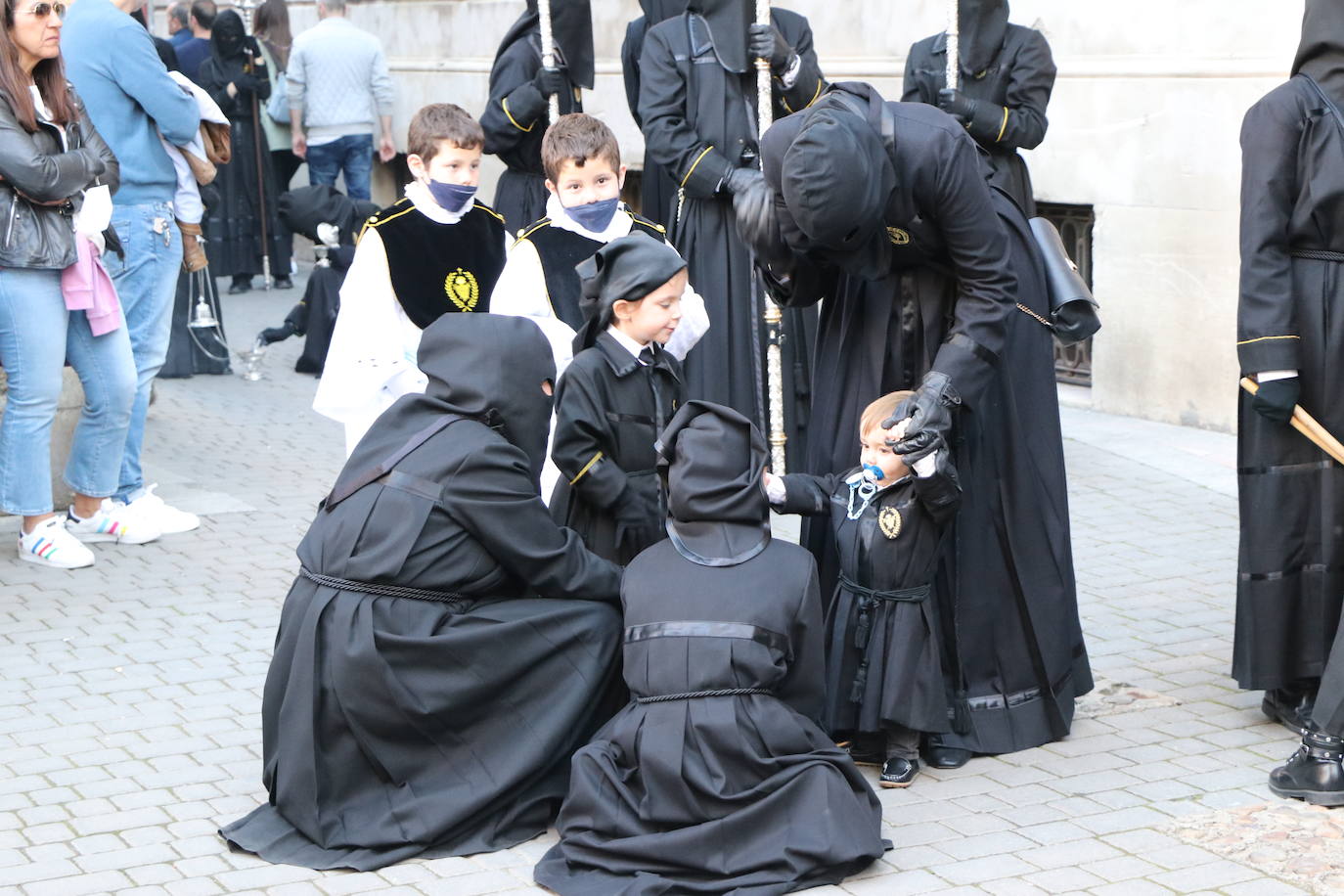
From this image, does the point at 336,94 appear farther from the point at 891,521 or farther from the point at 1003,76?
the point at 891,521

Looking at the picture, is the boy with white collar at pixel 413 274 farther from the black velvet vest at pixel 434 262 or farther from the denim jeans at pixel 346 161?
the denim jeans at pixel 346 161

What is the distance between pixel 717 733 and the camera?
A: 4.21 meters

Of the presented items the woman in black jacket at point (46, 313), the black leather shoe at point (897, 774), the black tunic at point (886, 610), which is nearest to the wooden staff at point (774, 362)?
the black tunic at point (886, 610)

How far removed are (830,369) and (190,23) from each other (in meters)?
10.1

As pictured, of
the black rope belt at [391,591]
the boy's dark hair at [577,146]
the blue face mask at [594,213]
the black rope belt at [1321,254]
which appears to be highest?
the boy's dark hair at [577,146]

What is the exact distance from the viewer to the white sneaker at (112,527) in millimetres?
7383

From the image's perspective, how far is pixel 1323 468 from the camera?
5.08 meters

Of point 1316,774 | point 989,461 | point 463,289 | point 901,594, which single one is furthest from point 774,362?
point 1316,774

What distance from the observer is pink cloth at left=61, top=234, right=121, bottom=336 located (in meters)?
6.81

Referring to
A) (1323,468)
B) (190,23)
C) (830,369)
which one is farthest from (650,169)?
(190,23)

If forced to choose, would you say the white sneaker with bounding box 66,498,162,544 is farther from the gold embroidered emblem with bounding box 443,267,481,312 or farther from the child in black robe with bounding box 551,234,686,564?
the child in black robe with bounding box 551,234,686,564

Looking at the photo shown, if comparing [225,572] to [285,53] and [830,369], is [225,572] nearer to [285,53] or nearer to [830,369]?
[830,369]

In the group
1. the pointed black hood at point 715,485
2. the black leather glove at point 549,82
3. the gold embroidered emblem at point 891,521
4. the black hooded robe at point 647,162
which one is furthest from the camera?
the black leather glove at point 549,82

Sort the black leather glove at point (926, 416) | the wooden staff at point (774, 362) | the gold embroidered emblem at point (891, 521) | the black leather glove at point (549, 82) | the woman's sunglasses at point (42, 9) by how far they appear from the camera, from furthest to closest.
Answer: the black leather glove at point (549, 82)
the woman's sunglasses at point (42, 9)
the wooden staff at point (774, 362)
the gold embroidered emblem at point (891, 521)
the black leather glove at point (926, 416)
